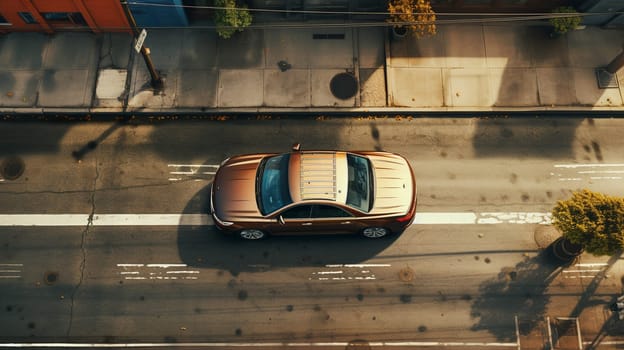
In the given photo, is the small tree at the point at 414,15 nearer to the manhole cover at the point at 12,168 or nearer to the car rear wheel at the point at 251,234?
the car rear wheel at the point at 251,234

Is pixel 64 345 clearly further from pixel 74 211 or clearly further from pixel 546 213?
pixel 546 213

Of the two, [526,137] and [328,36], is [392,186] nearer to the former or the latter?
[526,137]

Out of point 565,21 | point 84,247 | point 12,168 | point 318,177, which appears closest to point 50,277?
point 84,247

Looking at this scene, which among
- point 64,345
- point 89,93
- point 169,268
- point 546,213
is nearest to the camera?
point 64,345

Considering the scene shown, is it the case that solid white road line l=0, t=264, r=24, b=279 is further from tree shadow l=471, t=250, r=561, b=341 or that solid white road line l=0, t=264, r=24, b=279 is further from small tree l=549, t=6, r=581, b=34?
small tree l=549, t=6, r=581, b=34

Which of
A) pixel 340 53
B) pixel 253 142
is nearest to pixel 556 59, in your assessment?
pixel 340 53

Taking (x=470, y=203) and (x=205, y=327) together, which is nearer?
(x=205, y=327)

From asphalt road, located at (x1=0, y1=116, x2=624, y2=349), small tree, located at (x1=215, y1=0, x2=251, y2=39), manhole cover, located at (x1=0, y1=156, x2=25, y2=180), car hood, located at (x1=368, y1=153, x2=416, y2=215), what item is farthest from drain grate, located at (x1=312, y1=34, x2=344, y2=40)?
manhole cover, located at (x1=0, y1=156, x2=25, y2=180)
